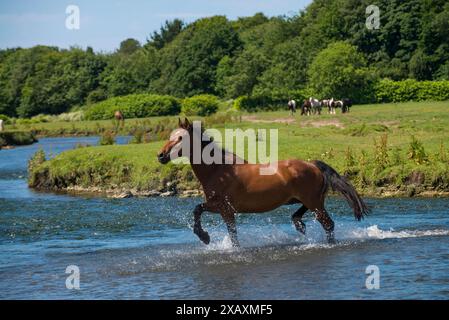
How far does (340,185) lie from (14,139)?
141 ft

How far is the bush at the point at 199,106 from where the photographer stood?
7031cm

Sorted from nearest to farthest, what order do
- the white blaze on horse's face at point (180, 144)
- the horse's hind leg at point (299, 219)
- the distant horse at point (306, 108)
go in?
1. the white blaze on horse's face at point (180, 144)
2. the horse's hind leg at point (299, 219)
3. the distant horse at point (306, 108)

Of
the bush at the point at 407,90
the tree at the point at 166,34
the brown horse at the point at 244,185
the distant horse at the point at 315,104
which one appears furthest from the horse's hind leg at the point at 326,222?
the tree at the point at 166,34

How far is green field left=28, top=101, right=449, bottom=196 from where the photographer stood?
23.0 meters

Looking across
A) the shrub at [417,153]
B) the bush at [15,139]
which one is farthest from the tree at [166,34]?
the shrub at [417,153]

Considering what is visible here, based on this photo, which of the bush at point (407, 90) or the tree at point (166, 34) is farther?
the tree at point (166, 34)

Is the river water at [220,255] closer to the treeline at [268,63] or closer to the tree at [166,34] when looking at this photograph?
the treeline at [268,63]

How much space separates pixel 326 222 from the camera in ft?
50.4

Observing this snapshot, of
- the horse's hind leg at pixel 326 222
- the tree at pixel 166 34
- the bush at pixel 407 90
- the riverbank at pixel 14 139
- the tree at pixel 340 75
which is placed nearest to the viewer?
the horse's hind leg at pixel 326 222

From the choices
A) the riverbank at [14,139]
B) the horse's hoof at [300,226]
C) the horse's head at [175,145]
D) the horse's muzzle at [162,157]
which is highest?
the horse's head at [175,145]

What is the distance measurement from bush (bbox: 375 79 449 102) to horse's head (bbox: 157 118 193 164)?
51.4 m

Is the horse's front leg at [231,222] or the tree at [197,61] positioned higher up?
the tree at [197,61]

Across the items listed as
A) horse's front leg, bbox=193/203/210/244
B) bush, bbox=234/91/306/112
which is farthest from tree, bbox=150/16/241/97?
horse's front leg, bbox=193/203/210/244
